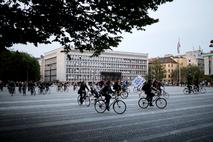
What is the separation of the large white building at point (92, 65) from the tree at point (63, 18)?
118 metres

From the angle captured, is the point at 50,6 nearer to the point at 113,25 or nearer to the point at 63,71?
the point at 113,25

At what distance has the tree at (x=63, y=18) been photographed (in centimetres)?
895

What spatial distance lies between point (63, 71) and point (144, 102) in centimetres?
12231

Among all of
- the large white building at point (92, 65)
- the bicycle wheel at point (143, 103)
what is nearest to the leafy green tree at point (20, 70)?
the large white building at point (92, 65)

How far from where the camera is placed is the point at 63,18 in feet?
30.6

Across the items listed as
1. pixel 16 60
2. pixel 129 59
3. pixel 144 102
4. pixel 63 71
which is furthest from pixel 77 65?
pixel 144 102

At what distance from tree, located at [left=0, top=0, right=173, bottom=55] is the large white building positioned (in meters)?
118

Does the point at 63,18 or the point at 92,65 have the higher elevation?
the point at 92,65

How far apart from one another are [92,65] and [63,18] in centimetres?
13420

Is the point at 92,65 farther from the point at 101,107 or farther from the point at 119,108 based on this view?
the point at 119,108

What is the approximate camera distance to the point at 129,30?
9.91 metres

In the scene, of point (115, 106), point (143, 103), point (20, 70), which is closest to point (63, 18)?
point (115, 106)

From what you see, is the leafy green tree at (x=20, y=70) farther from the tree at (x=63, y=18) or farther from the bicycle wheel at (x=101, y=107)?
the tree at (x=63, y=18)

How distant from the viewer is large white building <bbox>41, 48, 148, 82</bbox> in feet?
449
